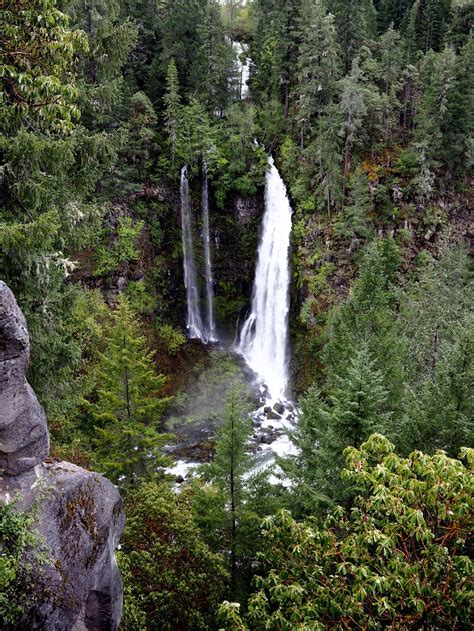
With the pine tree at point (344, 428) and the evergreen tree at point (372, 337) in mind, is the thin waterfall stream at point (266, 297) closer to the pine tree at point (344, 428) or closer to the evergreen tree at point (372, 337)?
the evergreen tree at point (372, 337)

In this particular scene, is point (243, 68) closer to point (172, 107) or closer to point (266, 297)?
point (172, 107)

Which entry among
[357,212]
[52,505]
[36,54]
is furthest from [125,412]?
[357,212]

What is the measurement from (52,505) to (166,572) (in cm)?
449

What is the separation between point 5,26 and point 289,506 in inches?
516

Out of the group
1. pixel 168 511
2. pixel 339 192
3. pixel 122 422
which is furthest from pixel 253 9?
pixel 168 511

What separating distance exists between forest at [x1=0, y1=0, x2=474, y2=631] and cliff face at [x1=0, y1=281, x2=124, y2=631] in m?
0.08

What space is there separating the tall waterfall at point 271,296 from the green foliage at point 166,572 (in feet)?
61.1

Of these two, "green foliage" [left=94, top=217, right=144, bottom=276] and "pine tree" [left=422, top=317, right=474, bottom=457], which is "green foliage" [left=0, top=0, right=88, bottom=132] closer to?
"pine tree" [left=422, top=317, right=474, bottom=457]

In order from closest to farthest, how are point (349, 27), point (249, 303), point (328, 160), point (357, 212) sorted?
point (357, 212) → point (328, 160) → point (249, 303) → point (349, 27)

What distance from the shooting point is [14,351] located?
6.88 meters

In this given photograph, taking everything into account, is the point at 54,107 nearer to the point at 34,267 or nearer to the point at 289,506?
the point at 34,267

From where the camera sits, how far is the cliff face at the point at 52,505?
6730 mm

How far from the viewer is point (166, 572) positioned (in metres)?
10.5

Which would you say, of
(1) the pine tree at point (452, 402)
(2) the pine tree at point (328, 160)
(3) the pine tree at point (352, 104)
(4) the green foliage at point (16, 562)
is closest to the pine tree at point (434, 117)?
(3) the pine tree at point (352, 104)
